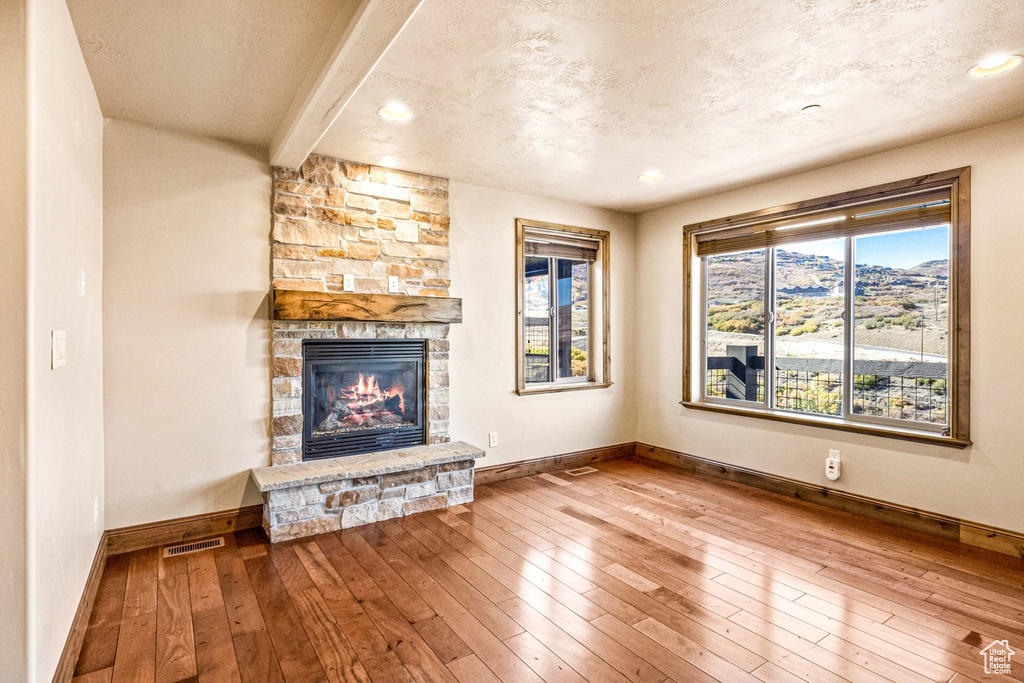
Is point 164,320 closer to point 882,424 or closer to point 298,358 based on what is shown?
point 298,358

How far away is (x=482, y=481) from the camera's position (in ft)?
14.5

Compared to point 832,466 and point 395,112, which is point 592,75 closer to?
point 395,112

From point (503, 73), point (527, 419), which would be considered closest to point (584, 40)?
point (503, 73)

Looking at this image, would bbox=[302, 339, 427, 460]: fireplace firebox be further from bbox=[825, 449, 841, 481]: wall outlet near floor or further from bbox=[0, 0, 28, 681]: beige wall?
bbox=[825, 449, 841, 481]: wall outlet near floor

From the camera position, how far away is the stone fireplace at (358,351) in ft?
11.1

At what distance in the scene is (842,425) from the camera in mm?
3752

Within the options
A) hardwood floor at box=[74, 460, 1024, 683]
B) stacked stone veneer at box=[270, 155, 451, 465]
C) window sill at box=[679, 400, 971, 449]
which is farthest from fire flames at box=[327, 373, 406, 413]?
window sill at box=[679, 400, 971, 449]

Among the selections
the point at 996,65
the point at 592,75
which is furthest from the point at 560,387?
the point at 996,65

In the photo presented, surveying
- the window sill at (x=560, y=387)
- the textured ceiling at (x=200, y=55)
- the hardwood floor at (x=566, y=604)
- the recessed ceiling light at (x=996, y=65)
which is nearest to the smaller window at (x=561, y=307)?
the window sill at (x=560, y=387)

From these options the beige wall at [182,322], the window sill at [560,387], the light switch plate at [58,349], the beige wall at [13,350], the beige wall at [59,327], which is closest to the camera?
the beige wall at [13,350]

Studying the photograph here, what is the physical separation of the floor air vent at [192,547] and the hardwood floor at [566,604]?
0.26ft

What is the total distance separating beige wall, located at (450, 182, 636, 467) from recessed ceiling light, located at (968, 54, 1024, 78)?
9.69 feet

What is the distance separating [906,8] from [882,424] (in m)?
2.67

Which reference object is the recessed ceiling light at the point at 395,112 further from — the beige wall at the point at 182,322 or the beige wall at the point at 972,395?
the beige wall at the point at 972,395
